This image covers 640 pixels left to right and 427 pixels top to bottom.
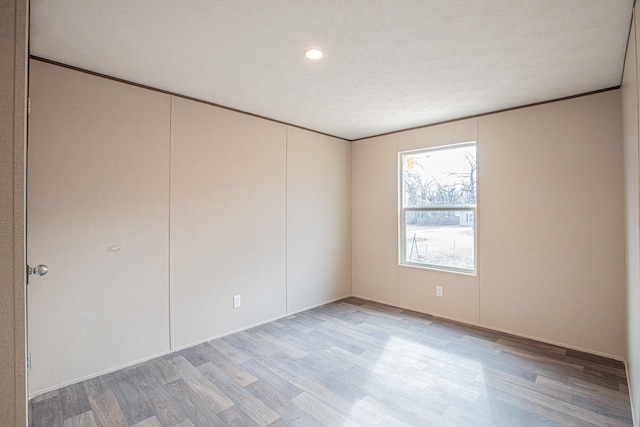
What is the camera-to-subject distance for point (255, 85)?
276 cm

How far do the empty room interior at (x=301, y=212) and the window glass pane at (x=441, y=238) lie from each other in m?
0.03

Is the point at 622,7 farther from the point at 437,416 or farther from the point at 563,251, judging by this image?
the point at 437,416

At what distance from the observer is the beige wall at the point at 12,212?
3.65ft

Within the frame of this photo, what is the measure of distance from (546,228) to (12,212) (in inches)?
152

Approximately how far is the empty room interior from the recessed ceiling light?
0.04 feet

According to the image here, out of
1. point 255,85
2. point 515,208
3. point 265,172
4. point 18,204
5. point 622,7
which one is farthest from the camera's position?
point 265,172

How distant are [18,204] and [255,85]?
2.00 meters

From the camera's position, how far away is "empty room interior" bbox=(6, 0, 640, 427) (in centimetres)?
187

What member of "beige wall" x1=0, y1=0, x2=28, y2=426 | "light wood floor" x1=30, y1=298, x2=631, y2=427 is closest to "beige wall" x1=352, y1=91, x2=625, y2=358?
"light wood floor" x1=30, y1=298, x2=631, y2=427

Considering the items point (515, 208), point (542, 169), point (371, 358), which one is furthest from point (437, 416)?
point (542, 169)

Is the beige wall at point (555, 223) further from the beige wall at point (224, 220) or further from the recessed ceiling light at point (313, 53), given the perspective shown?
the beige wall at point (224, 220)

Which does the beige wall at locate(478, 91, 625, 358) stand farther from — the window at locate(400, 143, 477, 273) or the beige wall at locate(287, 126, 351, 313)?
the beige wall at locate(287, 126, 351, 313)

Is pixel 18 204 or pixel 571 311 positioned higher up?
pixel 18 204

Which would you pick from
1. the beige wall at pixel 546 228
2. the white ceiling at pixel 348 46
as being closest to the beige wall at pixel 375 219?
the beige wall at pixel 546 228
